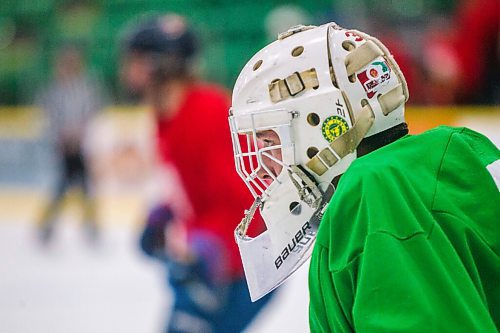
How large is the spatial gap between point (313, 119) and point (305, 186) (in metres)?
0.10

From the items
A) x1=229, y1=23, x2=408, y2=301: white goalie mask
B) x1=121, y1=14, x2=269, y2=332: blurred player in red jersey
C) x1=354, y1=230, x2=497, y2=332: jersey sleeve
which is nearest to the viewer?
x1=354, y1=230, x2=497, y2=332: jersey sleeve

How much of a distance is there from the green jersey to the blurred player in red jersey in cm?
158

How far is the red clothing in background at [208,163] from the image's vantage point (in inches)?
111

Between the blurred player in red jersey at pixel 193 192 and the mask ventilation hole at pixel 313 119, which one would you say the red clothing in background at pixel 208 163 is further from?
the mask ventilation hole at pixel 313 119

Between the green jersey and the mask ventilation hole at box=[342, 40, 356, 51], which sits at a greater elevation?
the mask ventilation hole at box=[342, 40, 356, 51]

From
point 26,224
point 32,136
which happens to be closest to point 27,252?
point 26,224

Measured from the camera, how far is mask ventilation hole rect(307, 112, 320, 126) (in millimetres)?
1357

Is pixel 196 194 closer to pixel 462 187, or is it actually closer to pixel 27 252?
pixel 462 187

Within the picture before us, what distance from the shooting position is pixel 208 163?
2.87m

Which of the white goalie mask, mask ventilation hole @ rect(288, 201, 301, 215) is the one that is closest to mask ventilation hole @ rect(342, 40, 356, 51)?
the white goalie mask

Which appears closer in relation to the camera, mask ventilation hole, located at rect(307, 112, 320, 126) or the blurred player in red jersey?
mask ventilation hole, located at rect(307, 112, 320, 126)

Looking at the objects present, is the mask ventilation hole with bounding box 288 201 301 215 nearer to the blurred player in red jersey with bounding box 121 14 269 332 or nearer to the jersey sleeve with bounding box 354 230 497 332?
the jersey sleeve with bounding box 354 230 497 332

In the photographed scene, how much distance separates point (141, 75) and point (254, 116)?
1.73 metres

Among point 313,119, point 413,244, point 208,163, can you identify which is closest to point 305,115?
point 313,119
